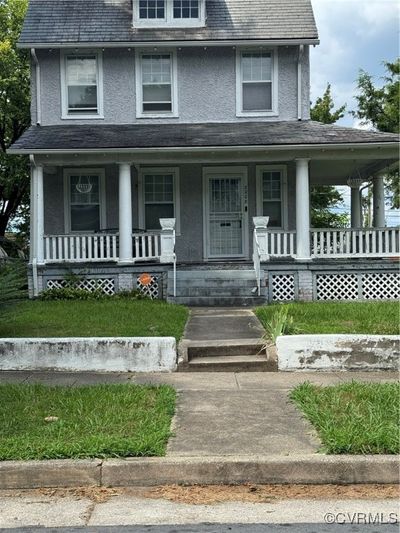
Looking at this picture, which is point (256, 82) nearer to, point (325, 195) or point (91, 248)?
point (91, 248)

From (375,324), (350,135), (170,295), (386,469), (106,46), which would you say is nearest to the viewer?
(386,469)

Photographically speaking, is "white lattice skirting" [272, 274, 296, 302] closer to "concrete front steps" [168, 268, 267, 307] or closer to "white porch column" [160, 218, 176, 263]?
"concrete front steps" [168, 268, 267, 307]

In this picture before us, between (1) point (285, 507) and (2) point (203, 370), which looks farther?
(2) point (203, 370)

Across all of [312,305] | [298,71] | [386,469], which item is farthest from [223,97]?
[386,469]

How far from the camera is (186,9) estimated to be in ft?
53.9

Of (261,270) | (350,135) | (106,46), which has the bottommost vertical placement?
(261,270)

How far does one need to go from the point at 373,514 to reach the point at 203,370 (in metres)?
3.97

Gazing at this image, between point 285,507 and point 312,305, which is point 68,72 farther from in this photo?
point 285,507

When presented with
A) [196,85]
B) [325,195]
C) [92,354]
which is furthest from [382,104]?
[92,354]

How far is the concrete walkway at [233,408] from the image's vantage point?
5070mm

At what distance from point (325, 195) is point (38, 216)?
17944 mm

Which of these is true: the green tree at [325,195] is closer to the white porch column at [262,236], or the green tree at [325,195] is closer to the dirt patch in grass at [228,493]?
the white porch column at [262,236]

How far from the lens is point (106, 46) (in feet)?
51.8

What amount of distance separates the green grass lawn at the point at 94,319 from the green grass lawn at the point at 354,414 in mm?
3077
